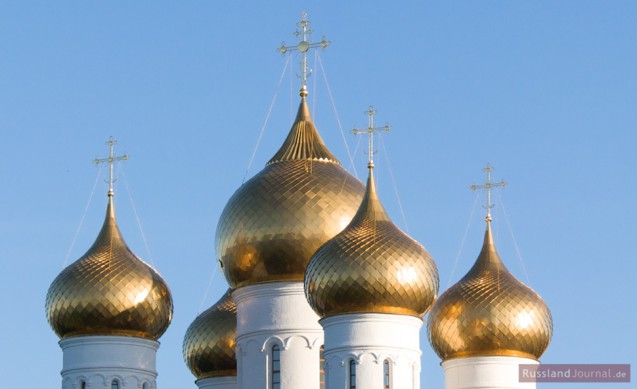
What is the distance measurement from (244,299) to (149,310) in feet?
6.01

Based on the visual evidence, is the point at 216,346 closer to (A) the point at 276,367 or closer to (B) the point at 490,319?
(A) the point at 276,367

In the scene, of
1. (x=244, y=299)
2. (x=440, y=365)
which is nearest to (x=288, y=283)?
(x=244, y=299)

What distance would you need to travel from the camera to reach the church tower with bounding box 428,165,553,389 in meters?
35.5

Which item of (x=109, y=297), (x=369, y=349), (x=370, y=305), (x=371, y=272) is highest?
(x=109, y=297)

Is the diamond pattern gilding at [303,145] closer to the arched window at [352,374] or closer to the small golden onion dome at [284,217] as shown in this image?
the small golden onion dome at [284,217]

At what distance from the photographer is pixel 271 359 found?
34.1m

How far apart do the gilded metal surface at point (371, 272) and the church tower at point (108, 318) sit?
12.7ft

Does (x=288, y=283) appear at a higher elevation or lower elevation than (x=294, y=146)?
lower

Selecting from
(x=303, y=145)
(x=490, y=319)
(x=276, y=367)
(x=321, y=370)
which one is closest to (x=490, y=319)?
(x=490, y=319)

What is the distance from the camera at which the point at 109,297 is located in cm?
3488

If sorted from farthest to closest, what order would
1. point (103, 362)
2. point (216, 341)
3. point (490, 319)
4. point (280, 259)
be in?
point (216, 341) < point (490, 319) < point (103, 362) < point (280, 259)

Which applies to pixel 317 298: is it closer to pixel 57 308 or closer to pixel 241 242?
pixel 241 242

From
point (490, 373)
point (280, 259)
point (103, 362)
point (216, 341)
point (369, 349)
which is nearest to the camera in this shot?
point (369, 349)

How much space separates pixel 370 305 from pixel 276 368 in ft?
9.03
